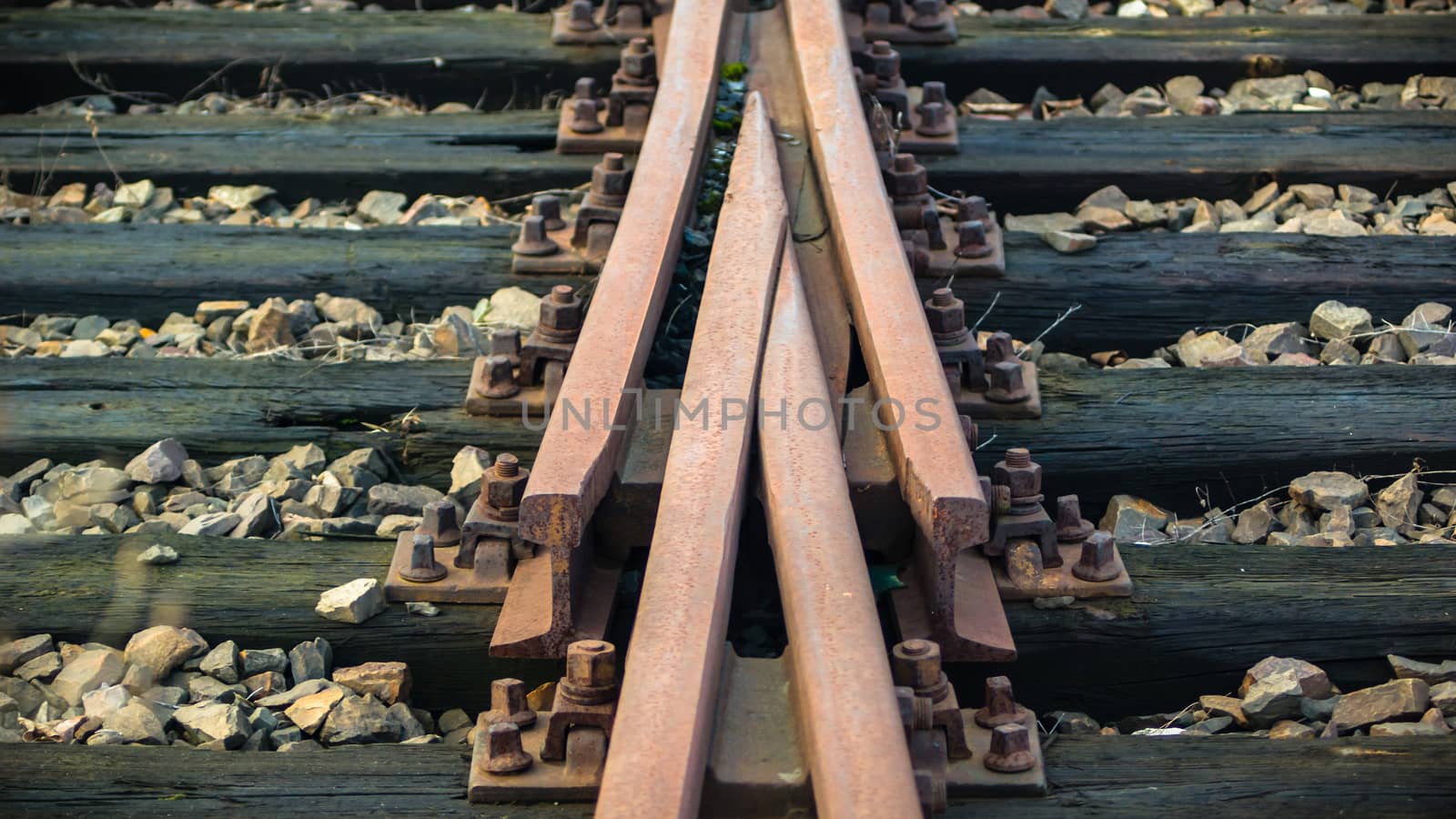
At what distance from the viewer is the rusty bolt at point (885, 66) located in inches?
175

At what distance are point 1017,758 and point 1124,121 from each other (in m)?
2.70

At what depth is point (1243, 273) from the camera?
3.88 meters

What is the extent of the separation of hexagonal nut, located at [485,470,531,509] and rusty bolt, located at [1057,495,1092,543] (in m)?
0.90

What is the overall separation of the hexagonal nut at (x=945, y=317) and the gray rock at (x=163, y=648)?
143cm

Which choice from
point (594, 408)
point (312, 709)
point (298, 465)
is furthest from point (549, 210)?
point (312, 709)

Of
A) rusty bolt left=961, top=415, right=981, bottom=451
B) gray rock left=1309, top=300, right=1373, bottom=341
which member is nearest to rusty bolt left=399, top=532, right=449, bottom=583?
rusty bolt left=961, top=415, right=981, bottom=451

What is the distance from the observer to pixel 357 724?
105 inches

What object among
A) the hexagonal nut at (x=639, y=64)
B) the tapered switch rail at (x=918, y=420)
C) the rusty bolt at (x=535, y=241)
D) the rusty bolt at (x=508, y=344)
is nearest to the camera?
the tapered switch rail at (x=918, y=420)

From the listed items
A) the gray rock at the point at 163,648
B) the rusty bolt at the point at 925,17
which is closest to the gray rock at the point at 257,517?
the gray rock at the point at 163,648

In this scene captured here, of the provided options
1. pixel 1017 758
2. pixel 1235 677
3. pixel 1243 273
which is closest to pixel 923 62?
pixel 1243 273

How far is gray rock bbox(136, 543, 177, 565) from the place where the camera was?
2949mm

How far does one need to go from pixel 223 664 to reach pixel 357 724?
281mm

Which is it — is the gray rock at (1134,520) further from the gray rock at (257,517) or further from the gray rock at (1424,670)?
the gray rock at (257,517)

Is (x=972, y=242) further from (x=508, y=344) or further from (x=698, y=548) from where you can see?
(x=698, y=548)
